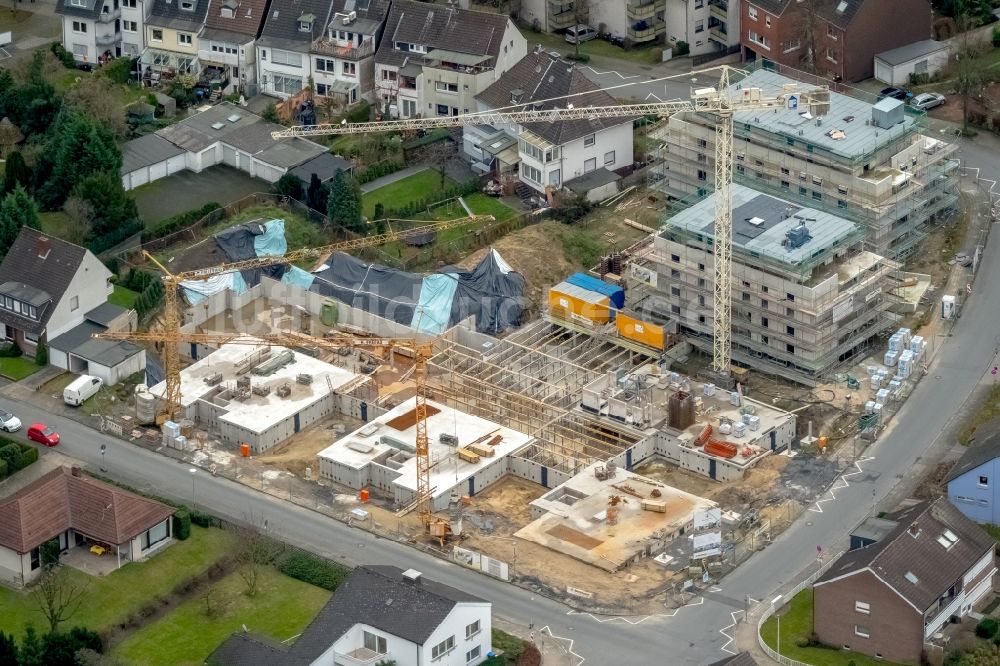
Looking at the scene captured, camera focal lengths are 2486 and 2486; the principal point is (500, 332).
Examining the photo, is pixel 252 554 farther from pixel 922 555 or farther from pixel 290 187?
pixel 290 187

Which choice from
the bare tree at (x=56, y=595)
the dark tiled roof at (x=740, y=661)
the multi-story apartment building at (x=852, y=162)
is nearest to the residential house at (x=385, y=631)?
the bare tree at (x=56, y=595)

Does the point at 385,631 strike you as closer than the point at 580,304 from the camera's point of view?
Yes

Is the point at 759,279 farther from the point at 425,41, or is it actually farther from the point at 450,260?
the point at 425,41

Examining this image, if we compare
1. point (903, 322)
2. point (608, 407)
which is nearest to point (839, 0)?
point (903, 322)

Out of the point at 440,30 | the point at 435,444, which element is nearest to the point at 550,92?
the point at 440,30

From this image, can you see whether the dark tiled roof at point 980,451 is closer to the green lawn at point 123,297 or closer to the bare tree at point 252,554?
the bare tree at point 252,554
